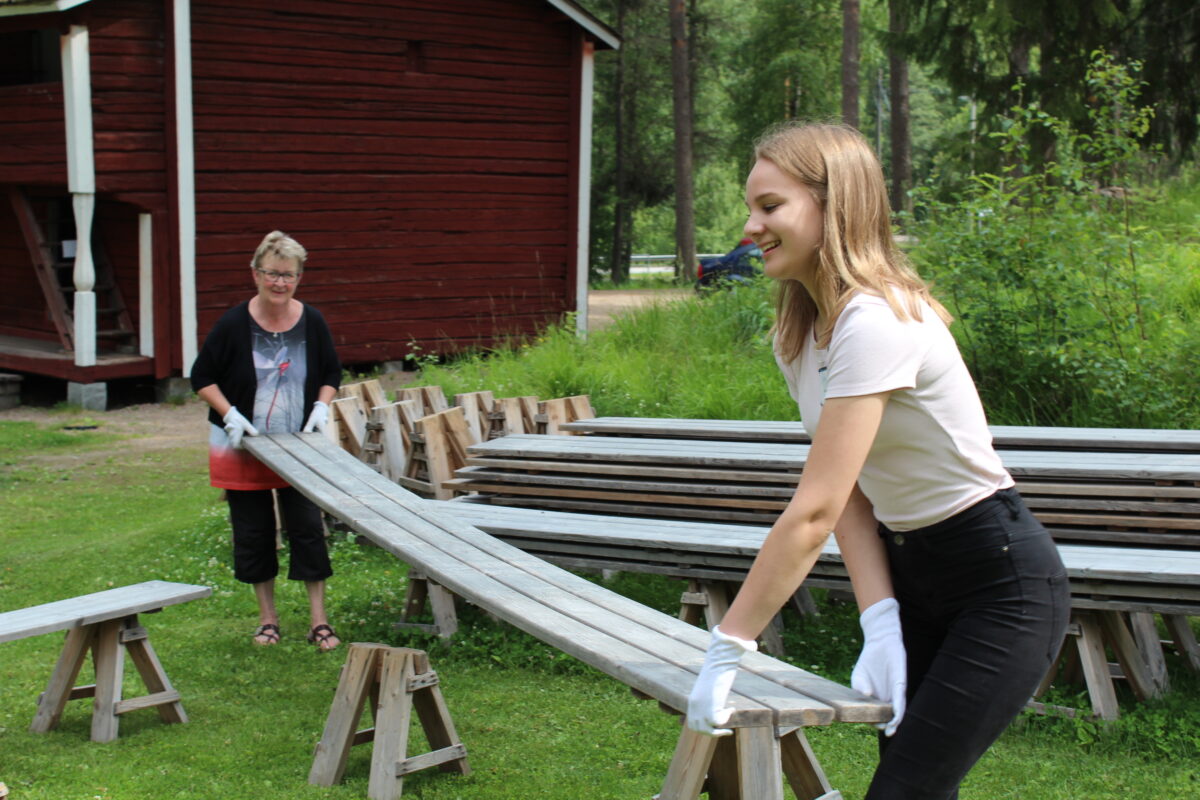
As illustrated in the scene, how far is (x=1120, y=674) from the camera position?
504 cm

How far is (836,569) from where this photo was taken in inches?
202

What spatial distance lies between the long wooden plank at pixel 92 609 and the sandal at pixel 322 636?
0.88 meters

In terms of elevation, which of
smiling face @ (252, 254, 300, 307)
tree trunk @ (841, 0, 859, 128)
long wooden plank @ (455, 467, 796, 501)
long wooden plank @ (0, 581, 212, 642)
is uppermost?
tree trunk @ (841, 0, 859, 128)

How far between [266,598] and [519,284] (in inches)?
459

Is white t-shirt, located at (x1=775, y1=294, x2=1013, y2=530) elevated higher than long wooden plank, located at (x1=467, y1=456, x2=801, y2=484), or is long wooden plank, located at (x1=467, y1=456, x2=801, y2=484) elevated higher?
white t-shirt, located at (x1=775, y1=294, x2=1013, y2=530)

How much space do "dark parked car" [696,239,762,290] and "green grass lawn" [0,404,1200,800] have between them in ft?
6.07

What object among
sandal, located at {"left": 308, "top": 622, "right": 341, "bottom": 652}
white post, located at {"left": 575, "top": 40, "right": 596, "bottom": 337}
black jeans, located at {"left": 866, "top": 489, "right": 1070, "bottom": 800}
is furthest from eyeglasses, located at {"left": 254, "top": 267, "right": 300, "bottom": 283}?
white post, located at {"left": 575, "top": 40, "right": 596, "bottom": 337}

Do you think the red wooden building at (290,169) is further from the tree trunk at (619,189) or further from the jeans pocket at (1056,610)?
the tree trunk at (619,189)

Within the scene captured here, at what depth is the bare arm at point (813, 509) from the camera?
2264 mm

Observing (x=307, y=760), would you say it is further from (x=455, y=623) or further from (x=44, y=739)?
(x=455, y=623)

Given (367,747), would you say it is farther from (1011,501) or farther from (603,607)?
(1011,501)

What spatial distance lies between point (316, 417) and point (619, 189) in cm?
3027

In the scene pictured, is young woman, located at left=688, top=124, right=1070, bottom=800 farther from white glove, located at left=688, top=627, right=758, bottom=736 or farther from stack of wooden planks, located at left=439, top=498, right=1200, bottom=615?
stack of wooden planks, located at left=439, top=498, right=1200, bottom=615

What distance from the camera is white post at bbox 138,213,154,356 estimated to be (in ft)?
46.6
